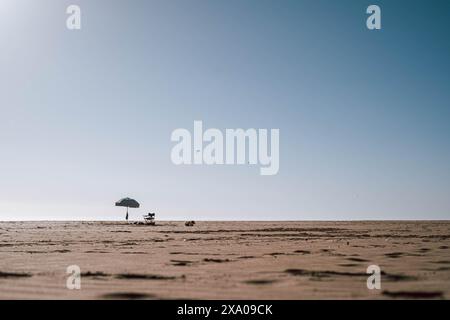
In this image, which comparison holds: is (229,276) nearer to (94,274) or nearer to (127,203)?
(94,274)

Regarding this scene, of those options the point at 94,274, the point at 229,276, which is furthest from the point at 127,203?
the point at 229,276

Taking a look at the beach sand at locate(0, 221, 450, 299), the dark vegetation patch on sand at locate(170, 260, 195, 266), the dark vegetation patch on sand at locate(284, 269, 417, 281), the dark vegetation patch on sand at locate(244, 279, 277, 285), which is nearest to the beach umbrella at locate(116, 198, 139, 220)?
the beach sand at locate(0, 221, 450, 299)

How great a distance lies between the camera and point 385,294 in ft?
17.3

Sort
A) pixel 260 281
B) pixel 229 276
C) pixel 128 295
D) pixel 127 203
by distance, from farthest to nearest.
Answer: pixel 127 203 < pixel 229 276 < pixel 260 281 < pixel 128 295

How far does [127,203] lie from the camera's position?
40.1 metres

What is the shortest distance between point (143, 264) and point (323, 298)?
4.46 m

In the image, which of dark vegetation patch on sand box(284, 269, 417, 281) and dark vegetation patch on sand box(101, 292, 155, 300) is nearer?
dark vegetation patch on sand box(101, 292, 155, 300)

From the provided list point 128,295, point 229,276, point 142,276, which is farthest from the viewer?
point 142,276

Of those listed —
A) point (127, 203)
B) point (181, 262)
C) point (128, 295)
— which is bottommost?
point (181, 262)

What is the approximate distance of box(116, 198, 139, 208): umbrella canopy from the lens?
39781 mm

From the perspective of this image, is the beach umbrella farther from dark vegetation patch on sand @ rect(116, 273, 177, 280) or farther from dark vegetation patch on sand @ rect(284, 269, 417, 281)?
dark vegetation patch on sand @ rect(284, 269, 417, 281)
